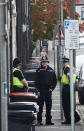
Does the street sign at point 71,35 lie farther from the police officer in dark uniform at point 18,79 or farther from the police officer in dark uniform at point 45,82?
the police officer in dark uniform at point 18,79

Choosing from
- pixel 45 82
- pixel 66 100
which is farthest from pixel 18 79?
pixel 66 100

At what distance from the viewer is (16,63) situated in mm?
18141

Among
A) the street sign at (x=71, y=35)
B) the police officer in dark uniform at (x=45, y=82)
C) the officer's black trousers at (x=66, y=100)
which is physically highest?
the street sign at (x=71, y=35)

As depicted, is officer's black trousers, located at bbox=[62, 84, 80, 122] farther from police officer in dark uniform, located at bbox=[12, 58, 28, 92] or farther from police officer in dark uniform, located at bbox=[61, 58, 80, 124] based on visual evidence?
police officer in dark uniform, located at bbox=[12, 58, 28, 92]

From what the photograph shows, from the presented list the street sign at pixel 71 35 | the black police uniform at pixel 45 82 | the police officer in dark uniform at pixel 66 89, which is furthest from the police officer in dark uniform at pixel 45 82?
the street sign at pixel 71 35

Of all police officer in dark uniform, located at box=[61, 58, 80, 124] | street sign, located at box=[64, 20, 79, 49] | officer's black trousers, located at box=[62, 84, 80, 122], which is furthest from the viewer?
officer's black trousers, located at box=[62, 84, 80, 122]

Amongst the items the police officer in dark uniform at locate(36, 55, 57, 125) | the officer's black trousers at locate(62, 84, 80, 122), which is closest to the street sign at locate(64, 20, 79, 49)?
the police officer in dark uniform at locate(36, 55, 57, 125)

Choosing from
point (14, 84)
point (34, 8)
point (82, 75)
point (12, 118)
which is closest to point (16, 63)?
point (14, 84)

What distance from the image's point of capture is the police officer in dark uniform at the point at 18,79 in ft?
59.0

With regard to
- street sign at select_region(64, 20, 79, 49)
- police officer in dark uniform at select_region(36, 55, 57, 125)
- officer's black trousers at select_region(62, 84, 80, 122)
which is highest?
street sign at select_region(64, 20, 79, 49)

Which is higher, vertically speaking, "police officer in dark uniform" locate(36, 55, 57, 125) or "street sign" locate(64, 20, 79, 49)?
"street sign" locate(64, 20, 79, 49)

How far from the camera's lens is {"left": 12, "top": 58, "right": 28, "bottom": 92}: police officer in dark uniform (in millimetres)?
17969

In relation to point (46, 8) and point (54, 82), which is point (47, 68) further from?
point (46, 8)

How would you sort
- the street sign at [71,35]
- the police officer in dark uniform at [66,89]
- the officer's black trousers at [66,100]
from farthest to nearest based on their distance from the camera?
the officer's black trousers at [66,100] < the police officer in dark uniform at [66,89] < the street sign at [71,35]
